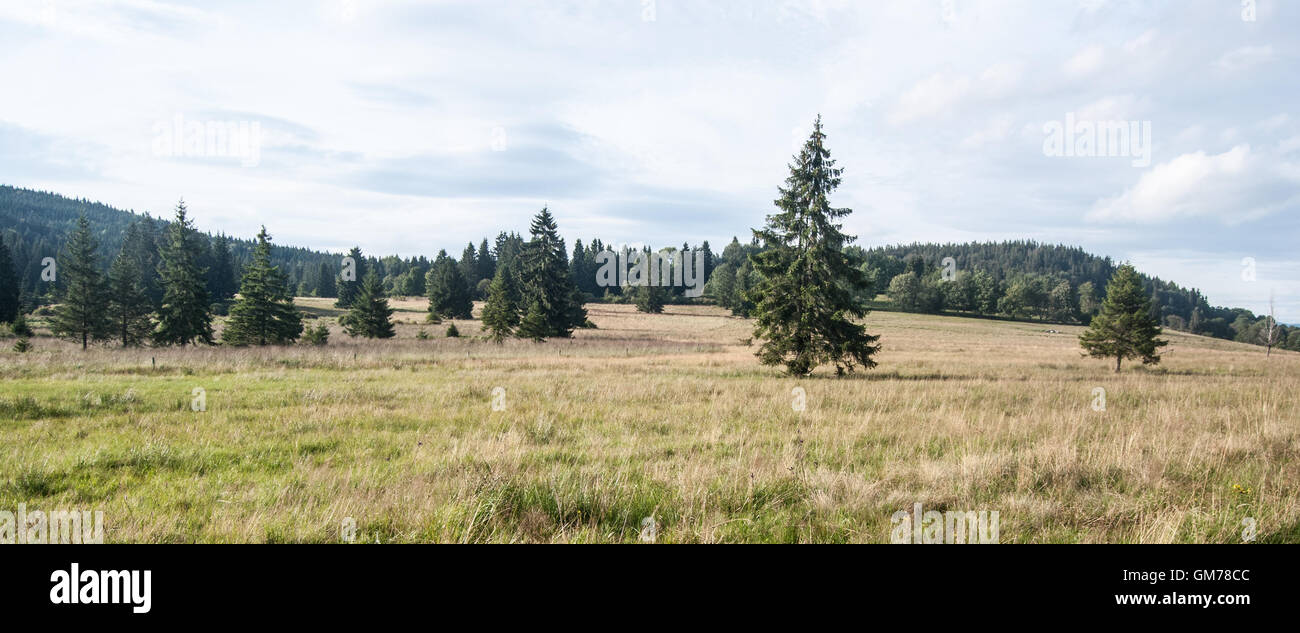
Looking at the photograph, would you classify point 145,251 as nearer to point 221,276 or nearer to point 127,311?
point 221,276

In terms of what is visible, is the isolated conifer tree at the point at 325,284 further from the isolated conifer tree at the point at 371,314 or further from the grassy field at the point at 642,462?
the grassy field at the point at 642,462

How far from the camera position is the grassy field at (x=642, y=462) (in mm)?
4375

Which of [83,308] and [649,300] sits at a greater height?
[649,300]

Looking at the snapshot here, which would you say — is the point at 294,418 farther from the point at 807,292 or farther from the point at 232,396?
the point at 807,292

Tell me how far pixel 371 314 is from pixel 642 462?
49541mm

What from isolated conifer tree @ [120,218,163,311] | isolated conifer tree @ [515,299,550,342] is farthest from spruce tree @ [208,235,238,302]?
isolated conifer tree @ [515,299,550,342]

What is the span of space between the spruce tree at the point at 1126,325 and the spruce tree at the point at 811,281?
1660 cm

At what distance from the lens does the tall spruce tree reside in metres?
49.1

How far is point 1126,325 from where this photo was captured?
27.1 metres

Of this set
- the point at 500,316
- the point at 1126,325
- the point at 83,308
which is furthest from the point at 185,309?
the point at 1126,325

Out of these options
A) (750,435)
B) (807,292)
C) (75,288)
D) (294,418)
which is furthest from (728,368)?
(75,288)

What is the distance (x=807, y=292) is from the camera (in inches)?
818
